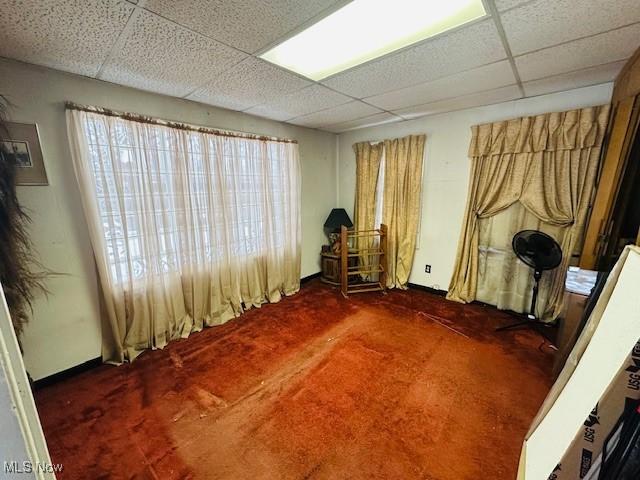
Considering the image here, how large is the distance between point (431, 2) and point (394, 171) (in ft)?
7.26

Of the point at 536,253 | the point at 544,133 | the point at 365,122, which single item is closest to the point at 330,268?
the point at 365,122

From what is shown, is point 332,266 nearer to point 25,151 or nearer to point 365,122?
point 365,122

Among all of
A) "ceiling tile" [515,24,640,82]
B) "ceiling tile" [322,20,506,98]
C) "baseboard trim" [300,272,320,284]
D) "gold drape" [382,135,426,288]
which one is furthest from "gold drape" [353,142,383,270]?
"ceiling tile" [515,24,640,82]

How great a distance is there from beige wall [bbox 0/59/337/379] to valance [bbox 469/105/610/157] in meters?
3.07

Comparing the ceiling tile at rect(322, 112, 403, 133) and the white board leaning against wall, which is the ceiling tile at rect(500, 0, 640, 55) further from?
the ceiling tile at rect(322, 112, 403, 133)

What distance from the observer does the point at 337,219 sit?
375 centimetres

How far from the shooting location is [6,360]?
454 mm

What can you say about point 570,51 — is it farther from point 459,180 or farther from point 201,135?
point 201,135

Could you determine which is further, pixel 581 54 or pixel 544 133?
pixel 544 133

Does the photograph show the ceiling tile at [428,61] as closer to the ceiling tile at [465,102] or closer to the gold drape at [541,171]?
the ceiling tile at [465,102]

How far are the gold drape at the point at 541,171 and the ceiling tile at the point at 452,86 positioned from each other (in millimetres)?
633

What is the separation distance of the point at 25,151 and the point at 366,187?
3254 mm

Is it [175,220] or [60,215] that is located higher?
[60,215]

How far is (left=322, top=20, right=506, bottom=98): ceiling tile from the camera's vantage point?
4.53 feet
